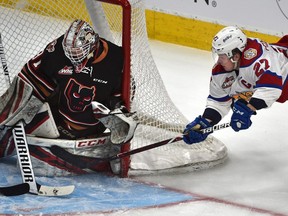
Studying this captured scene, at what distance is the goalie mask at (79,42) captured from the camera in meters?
3.97

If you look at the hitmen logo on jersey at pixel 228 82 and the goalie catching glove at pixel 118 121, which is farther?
the hitmen logo on jersey at pixel 228 82

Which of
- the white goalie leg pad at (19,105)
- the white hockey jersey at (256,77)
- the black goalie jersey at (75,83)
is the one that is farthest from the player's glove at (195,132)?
the white goalie leg pad at (19,105)

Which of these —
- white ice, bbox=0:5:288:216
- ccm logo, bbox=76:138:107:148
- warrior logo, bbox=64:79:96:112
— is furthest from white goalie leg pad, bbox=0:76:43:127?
white ice, bbox=0:5:288:216

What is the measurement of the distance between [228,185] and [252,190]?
0.12 metres

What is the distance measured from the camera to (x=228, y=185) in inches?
163

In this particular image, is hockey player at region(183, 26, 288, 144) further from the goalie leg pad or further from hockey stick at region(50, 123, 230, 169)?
the goalie leg pad

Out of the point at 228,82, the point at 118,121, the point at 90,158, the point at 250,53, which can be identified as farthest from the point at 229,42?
the point at 90,158

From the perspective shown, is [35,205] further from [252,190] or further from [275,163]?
[275,163]

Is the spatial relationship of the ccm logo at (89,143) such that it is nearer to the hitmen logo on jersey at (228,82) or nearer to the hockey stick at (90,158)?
the hockey stick at (90,158)

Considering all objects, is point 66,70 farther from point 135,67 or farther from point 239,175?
point 239,175

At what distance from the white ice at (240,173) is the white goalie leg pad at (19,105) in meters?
0.62

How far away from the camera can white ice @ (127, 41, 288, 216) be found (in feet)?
12.7

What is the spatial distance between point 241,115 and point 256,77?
0.63 feet

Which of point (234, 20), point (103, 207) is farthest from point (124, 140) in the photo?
point (234, 20)
